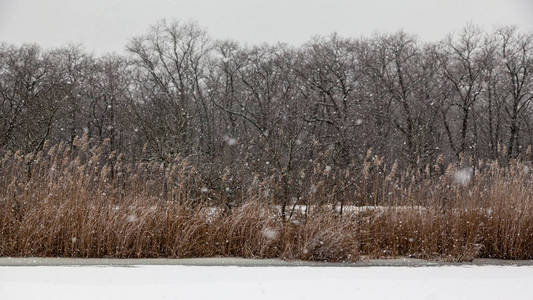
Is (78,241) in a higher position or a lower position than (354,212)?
lower

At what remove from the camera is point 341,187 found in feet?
23.0

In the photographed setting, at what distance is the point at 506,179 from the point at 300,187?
2725 mm

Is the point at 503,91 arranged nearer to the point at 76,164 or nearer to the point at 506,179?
the point at 506,179
